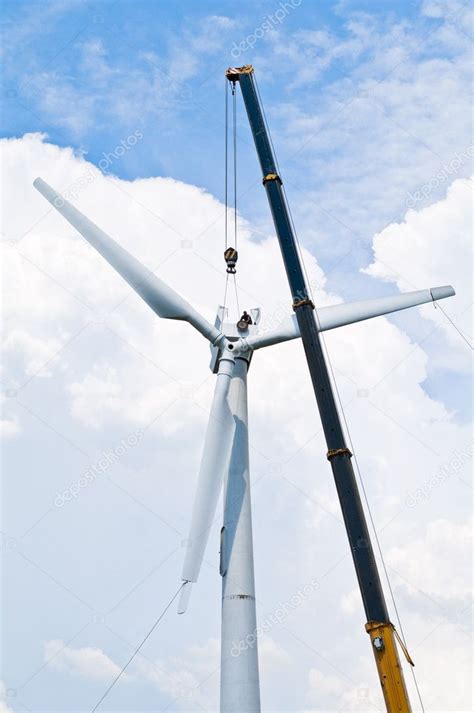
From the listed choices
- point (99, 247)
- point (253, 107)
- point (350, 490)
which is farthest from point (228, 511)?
point (253, 107)

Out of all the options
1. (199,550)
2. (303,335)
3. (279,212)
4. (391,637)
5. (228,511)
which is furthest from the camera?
(279,212)

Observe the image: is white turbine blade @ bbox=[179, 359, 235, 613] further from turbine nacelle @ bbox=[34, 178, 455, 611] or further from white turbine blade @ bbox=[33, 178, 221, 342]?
white turbine blade @ bbox=[33, 178, 221, 342]

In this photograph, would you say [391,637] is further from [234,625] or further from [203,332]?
[203,332]

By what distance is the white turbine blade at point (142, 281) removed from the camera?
Result: 24656mm

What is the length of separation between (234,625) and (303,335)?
9.06m

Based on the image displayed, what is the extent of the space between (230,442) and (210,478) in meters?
1.56

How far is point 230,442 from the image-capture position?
23094mm

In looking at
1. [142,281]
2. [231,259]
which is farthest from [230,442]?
[231,259]

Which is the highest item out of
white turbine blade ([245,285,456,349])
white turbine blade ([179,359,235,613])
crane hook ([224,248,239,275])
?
crane hook ([224,248,239,275])

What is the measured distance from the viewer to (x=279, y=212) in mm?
27750

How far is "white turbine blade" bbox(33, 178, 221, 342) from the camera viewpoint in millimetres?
24656

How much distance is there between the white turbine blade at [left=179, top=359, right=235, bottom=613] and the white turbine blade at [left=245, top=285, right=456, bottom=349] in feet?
7.32

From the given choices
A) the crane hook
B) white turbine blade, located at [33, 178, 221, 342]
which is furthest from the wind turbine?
the crane hook

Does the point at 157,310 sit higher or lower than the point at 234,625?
higher
